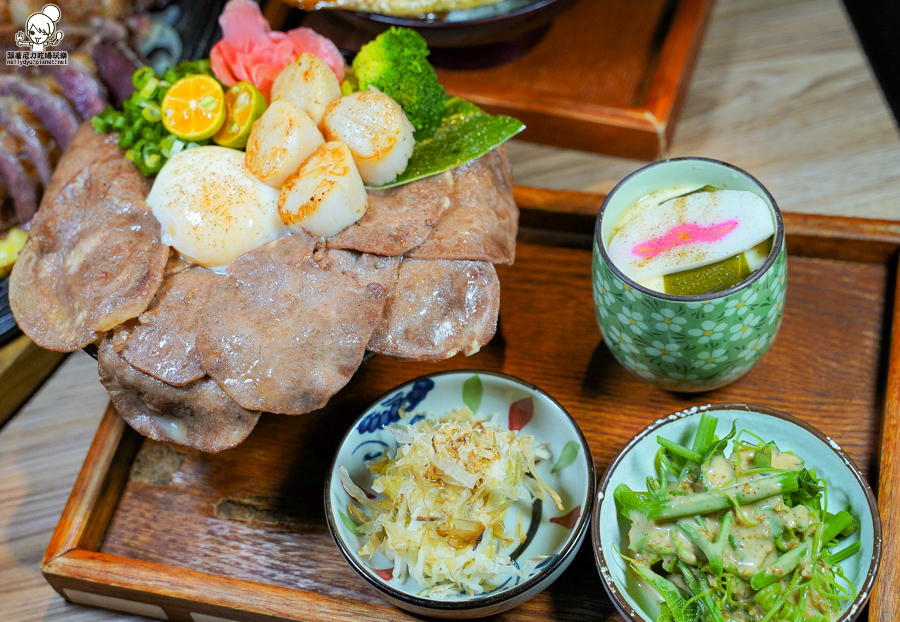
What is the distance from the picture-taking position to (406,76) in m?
1.72

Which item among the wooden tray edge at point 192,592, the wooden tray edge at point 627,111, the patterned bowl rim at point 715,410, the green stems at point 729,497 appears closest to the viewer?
the patterned bowl rim at point 715,410

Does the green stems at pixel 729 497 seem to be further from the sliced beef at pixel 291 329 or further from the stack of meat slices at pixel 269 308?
the sliced beef at pixel 291 329

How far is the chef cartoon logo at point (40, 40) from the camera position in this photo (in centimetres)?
232

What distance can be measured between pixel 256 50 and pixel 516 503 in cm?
120

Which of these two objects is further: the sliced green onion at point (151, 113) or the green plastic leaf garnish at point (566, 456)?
the sliced green onion at point (151, 113)

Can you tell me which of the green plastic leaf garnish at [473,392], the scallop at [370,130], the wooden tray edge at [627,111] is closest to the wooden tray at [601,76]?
the wooden tray edge at [627,111]

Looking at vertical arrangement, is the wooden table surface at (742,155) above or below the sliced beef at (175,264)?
below

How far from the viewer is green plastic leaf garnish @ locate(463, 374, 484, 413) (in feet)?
5.39

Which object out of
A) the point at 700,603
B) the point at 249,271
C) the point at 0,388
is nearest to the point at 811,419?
the point at 700,603

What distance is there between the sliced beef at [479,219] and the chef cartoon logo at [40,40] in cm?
139

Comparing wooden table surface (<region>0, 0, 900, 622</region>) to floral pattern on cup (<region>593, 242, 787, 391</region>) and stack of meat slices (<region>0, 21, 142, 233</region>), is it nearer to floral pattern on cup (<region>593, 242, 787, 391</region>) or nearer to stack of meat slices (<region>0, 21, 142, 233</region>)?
stack of meat slices (<region>0, 21, 142, 233</region>)

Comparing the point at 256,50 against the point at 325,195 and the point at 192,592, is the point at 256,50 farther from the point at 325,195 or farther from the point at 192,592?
the point at 192,592

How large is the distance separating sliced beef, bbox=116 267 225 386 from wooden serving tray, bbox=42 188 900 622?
31 cm

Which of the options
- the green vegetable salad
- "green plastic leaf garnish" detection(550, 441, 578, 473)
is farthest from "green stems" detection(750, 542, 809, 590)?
"green plastic leaf garnish" detection(550, 441, 578, 473)
